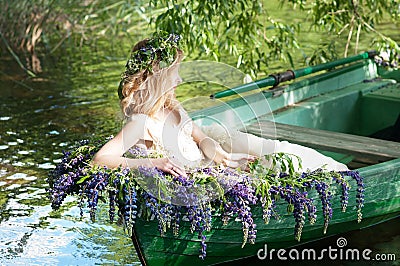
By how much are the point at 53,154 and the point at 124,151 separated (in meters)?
2.84

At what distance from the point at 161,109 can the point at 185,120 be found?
0.15 metres

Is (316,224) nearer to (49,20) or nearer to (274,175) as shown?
(274,175)

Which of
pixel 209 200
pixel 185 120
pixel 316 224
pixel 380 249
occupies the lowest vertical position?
pixel 380 249

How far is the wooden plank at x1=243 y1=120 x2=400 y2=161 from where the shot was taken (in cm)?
464

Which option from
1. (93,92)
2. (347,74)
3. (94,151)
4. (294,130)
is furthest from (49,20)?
(94,151)

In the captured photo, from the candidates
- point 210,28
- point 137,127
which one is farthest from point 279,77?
point 137,127

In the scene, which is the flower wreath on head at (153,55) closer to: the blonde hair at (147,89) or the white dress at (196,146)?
the blonde hair at (147,89)

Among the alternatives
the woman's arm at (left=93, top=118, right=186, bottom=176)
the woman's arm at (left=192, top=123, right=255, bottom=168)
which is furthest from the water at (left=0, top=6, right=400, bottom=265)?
the woman's arm at (left=93, top=118, right=186, bottom=176)

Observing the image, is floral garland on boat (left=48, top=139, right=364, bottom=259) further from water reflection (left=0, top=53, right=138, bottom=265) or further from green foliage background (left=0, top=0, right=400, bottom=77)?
green foliage background (left=0, top=0, right=400, bottom=77)

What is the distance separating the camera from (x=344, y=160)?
16.9ft

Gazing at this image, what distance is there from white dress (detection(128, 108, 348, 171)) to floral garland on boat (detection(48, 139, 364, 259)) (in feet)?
0.39

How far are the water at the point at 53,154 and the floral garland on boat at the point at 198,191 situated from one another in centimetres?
85

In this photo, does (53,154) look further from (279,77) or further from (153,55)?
(153,55)

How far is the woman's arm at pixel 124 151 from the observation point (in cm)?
363
